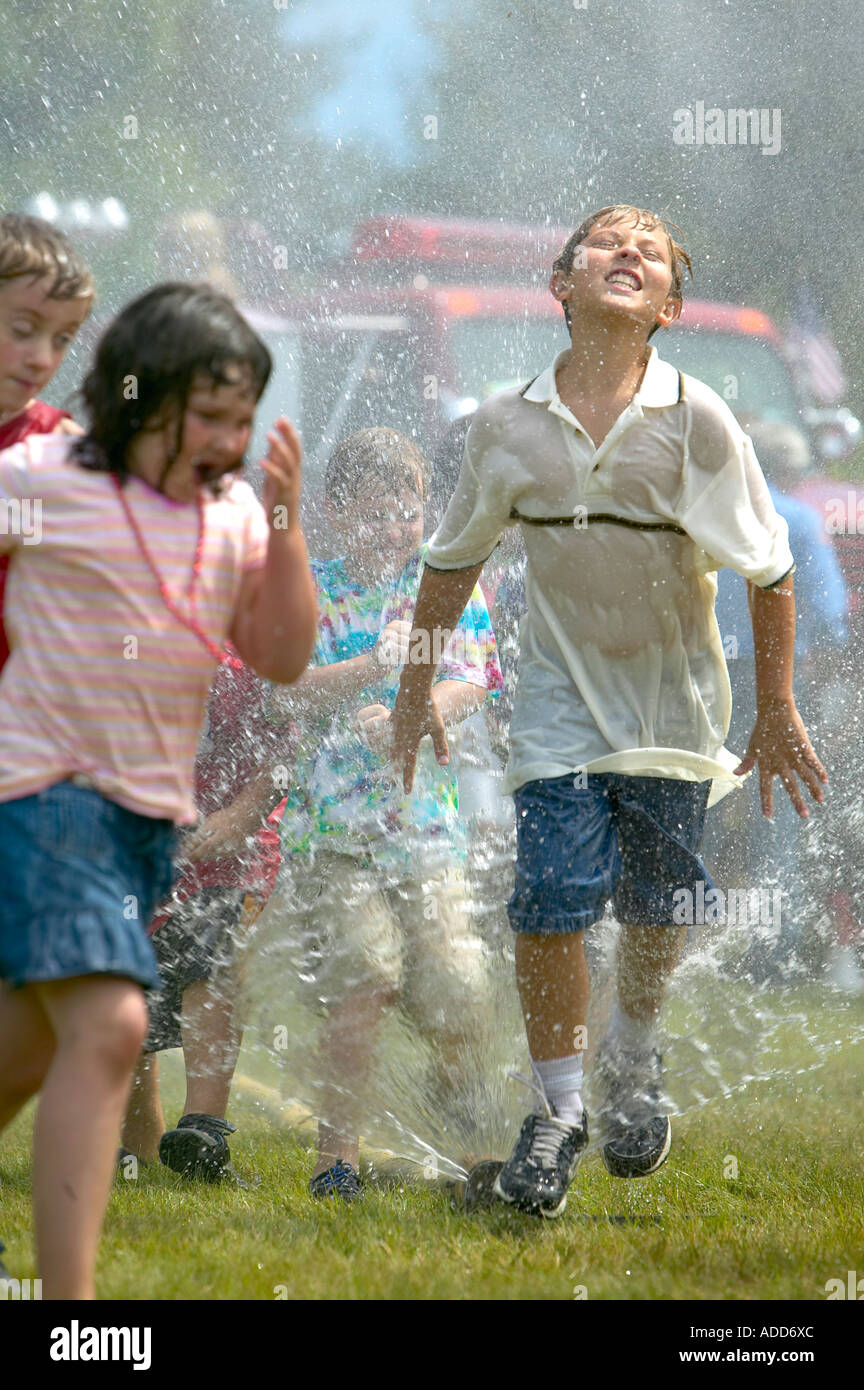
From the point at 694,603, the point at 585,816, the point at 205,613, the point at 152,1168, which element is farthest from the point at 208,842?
the point at 205,613

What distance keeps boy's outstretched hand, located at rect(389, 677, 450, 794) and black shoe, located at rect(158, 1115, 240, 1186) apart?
0.79 meters

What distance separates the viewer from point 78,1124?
1.68 m

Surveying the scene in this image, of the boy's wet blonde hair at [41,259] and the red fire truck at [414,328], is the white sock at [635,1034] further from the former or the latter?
the red fire truck at [414,328]

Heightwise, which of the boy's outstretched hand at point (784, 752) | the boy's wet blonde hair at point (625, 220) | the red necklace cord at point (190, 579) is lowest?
the boy's outstretched hand at point (784, 752)

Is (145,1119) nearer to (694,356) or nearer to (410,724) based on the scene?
(410,724)

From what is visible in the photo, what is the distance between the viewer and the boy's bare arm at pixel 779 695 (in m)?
2.71

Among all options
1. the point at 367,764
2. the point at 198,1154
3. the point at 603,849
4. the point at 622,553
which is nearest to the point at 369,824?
the point at 367,764

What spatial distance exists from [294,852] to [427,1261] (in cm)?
107

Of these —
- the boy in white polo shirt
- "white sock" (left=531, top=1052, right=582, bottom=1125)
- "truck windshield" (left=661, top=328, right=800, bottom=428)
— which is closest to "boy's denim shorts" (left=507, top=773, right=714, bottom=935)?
the boy in white polo shirt

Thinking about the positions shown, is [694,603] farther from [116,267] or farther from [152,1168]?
[116,267]

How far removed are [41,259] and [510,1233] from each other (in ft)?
5.51

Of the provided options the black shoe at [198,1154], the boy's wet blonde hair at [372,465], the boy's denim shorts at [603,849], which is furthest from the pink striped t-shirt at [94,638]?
the boy's wet blonde hair at [372,465]

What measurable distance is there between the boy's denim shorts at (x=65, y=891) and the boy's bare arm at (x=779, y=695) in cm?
135

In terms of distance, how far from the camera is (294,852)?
127 inches
